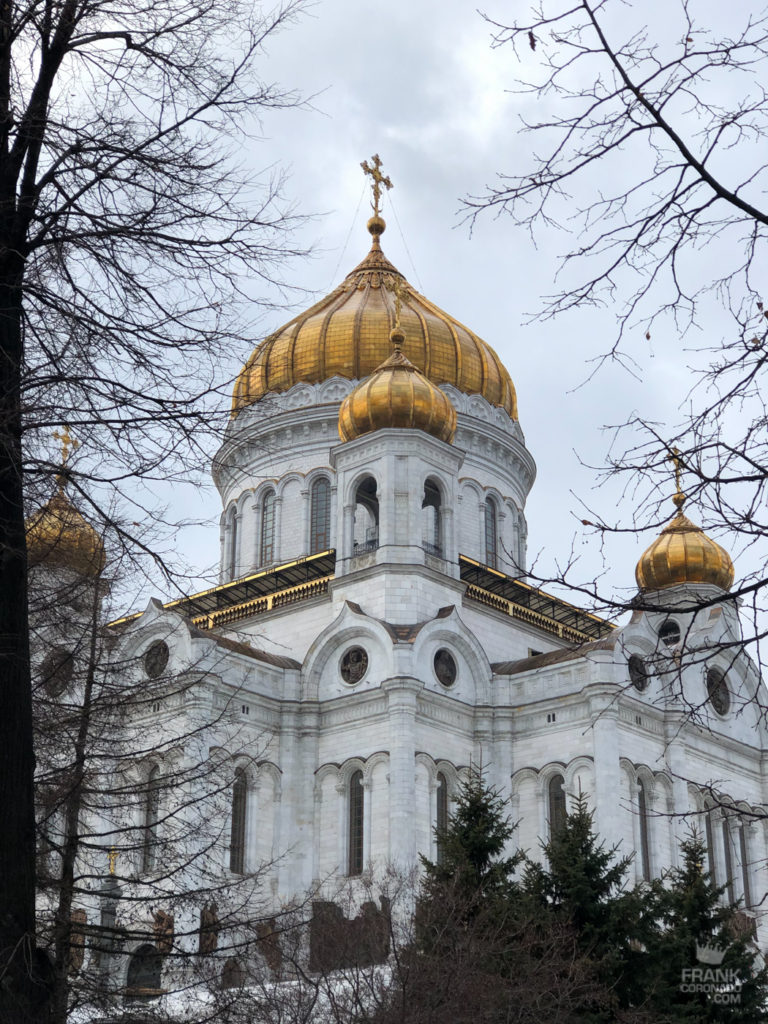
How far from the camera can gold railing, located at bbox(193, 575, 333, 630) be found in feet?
115

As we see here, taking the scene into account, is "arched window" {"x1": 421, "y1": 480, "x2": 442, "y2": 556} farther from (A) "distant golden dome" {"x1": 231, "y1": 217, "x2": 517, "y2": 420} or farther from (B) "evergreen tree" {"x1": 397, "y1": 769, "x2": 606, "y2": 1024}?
(B) "evergreen tree" {"x1": 397, "y1": 769, "x2": 606, "y2": 1024}

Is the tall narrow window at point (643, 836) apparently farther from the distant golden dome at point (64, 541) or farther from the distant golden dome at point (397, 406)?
the distant golden dome at point (64, 541)

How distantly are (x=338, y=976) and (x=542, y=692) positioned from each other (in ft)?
50.7

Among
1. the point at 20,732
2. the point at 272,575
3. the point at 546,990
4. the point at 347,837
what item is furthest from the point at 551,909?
the point at 272,575

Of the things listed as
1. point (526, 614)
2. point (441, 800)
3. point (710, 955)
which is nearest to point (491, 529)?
point (526, 614)

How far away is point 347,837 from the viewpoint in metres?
30.7

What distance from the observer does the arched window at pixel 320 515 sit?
128 feet

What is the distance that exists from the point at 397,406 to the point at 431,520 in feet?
13.5

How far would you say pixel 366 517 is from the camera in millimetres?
38219

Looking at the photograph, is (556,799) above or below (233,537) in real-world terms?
below

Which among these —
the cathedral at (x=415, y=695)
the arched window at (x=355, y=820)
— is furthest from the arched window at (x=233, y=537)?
the arched window at (x=355, y=820)

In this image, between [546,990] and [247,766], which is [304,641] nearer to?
[247,766]

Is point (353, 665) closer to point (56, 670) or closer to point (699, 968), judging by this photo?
point (699, 968)

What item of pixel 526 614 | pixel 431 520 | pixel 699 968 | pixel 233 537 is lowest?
pixel 699 968
